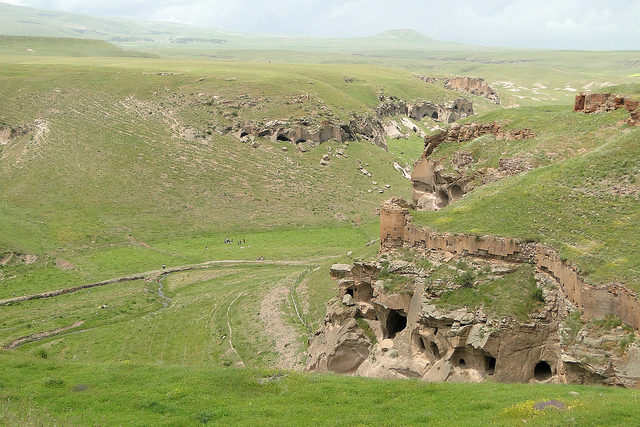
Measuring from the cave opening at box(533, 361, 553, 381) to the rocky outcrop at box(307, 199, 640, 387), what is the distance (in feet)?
0.16

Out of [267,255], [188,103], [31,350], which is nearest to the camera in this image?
[31,350]

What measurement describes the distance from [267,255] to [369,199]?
27.0 m

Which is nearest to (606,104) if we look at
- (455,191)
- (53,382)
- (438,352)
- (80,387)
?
(455,191)

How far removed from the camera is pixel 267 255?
222 feet

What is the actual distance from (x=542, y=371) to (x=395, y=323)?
9.47 metres

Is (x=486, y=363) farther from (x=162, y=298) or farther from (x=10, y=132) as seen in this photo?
(x=10, y=132)

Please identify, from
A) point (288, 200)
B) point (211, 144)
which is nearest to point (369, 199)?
point (288, 200)

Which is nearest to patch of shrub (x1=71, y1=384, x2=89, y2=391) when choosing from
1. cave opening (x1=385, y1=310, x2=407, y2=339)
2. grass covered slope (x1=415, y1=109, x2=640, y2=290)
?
cave opening (x1=385, y1=310, x2=407, y2=339)

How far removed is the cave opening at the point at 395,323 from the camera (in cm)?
3391

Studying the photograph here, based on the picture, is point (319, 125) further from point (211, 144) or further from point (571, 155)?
point (571, 155)

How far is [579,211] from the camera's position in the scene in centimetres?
3136

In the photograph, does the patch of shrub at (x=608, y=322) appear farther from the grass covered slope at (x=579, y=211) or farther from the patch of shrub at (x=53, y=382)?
the patch of shrub at (x=53, y=382)

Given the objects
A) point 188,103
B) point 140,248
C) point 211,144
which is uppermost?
→ point 188,103

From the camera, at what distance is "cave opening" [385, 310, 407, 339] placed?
33906 millimetres
